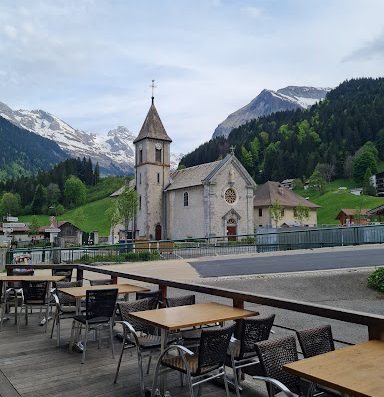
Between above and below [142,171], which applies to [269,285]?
below

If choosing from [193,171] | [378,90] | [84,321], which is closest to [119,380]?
[84,321]

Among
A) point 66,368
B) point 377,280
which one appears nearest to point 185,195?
point 377,280

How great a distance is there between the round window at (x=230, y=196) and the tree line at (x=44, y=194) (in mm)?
69874

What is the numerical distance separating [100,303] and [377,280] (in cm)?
1105

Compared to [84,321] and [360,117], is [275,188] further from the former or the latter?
[360,117]

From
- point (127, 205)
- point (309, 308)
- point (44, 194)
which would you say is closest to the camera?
point (309, 308)

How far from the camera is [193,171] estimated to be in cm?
5291

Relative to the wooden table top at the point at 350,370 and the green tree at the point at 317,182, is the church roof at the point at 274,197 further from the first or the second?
the wooden table top at the point at 350,370

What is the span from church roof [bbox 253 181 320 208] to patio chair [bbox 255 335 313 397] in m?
59.0

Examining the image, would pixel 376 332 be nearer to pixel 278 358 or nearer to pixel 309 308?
pixel 309 308

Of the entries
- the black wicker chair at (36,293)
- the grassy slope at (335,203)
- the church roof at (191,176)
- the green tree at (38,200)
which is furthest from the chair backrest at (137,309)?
the green tree at (38,200)

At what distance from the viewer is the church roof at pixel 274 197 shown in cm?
6353

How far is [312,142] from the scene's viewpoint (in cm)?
12412

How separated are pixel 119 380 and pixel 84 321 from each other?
1.26m
